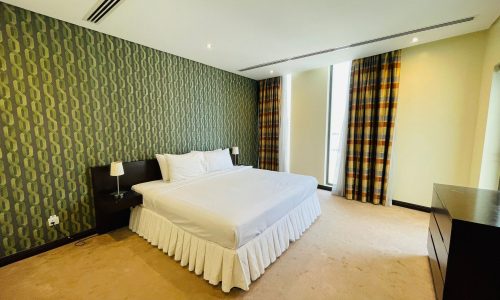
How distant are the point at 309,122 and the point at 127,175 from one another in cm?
348

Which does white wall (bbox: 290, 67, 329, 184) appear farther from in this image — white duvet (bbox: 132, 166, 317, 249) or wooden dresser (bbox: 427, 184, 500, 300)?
wooden dresser (bbox: 427, 184, 500, 300)

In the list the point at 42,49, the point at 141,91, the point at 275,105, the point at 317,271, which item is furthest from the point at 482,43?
the point at 42,49

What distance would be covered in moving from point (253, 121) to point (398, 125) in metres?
2.91

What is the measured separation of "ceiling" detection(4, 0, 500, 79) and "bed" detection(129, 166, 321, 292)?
1.93 m

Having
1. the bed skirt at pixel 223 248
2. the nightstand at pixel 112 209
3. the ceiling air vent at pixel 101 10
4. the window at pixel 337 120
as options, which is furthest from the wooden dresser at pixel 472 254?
the ceiling air vent at pixel 101 10

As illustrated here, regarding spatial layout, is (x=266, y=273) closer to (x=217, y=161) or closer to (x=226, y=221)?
(x=226, y=221)

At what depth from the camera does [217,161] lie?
356cm

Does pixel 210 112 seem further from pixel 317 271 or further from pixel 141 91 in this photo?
pixel 317 271

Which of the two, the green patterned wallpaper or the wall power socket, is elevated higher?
the green patterned wallpaper

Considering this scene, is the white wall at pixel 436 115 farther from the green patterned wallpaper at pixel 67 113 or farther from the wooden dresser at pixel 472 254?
the green patterned wallpaper at pixel 67 113

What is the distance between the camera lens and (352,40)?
2754 millimetres

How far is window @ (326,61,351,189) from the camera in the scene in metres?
3.83

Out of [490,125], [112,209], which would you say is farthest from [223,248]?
[490,125]

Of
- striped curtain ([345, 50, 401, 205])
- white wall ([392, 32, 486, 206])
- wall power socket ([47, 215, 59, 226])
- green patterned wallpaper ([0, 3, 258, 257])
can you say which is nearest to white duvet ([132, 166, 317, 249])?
green patterned wallpaper ([0, 3, 258, 257])
